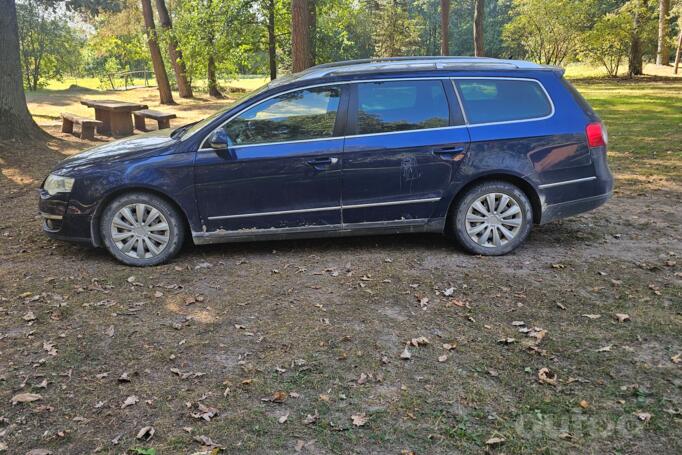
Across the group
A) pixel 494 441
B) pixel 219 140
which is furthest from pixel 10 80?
pixel 494 441

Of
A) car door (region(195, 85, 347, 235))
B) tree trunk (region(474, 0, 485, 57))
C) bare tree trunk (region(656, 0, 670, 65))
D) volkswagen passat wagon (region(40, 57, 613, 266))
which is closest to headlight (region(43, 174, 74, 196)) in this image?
volkswagen passat wagon (region(40, 57, 613, 266))

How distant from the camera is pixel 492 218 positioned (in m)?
5.47

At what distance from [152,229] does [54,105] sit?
2000cm

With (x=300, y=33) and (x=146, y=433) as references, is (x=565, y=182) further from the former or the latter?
(x=300, y=33)

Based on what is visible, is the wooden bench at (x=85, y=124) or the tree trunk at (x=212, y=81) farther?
the tree trunk at (x=212, y=81)

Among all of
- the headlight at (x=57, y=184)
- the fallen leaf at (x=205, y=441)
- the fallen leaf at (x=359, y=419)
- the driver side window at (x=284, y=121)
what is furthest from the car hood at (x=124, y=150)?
the fallen leaf at (x=359, y=419)

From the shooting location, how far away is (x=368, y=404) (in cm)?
328

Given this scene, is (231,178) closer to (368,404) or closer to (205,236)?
(205,236)

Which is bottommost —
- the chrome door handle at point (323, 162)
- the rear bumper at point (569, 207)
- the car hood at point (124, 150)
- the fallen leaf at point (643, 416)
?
the fallen leaf at point (643, 416)

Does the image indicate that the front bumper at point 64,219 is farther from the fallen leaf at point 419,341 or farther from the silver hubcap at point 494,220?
the silver hubcap at point 494,220

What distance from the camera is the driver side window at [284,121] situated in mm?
5293

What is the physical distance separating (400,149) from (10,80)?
855 cm

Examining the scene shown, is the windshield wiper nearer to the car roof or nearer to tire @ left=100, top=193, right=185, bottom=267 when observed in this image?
tire @ left=100, top=193, right=185, bottom=267

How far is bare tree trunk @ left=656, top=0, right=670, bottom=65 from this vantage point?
1283 inches
